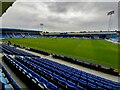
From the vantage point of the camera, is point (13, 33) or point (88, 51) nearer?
point (88, 51)

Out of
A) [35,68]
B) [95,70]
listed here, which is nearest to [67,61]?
[95,70]

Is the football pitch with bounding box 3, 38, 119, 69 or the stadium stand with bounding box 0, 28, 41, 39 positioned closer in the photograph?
the football pitch with bounding box 3, 38, 119, 69

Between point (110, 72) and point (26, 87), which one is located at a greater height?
point (26, 87)

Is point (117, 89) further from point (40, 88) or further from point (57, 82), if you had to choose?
point (40, 88)

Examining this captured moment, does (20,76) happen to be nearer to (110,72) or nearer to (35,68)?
(35,68)

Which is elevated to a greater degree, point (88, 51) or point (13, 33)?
point (13, 33)

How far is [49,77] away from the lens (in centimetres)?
827

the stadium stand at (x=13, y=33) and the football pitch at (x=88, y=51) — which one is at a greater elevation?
the stadium stand at (x=13, y=33)

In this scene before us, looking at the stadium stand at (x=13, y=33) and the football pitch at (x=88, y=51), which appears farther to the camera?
the stadium stand at (x=13, y=33)

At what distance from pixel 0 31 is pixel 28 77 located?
5683 centimetres

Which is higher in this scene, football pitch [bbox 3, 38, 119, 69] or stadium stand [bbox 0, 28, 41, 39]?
stadium stand [bbox 0, 28, 41, 39]

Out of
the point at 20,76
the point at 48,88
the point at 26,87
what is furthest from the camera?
the point at 20,76

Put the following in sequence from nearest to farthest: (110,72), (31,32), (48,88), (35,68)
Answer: (48,88) < (35,68) < (110,72) < (31,32)

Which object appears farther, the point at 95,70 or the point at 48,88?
the point at 95,70
